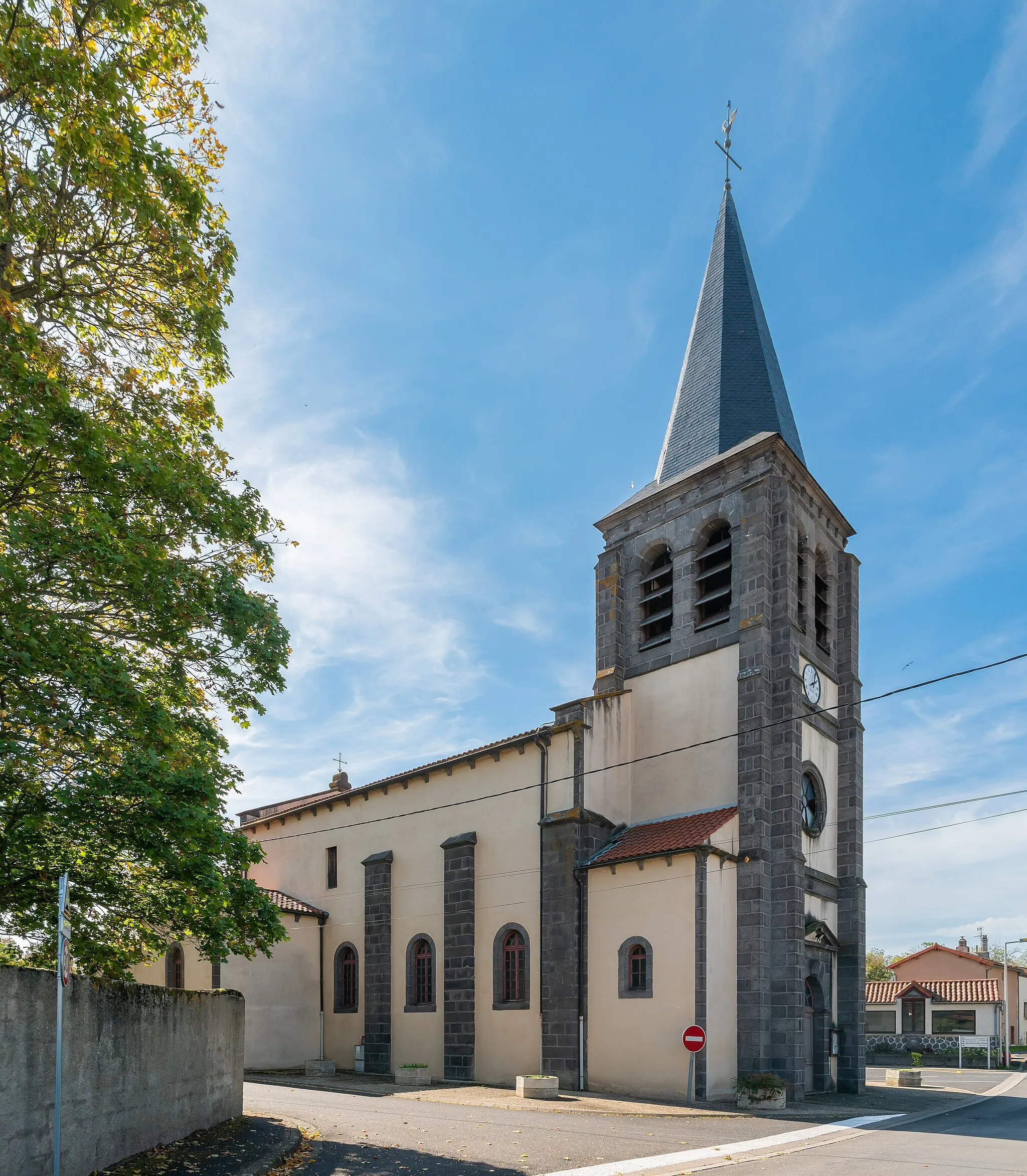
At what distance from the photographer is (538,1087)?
65.4ft

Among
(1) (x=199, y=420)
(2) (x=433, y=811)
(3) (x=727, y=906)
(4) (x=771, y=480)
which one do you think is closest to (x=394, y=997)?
(2) (x=433, y=811)

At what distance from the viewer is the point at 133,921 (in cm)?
1188

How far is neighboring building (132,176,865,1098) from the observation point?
840 inches

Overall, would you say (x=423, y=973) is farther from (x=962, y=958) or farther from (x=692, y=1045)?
(x=962, y=958)

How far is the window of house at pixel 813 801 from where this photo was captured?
24219mm

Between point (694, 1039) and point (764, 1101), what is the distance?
2351 mm

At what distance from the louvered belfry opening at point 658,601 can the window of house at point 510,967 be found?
321 inches

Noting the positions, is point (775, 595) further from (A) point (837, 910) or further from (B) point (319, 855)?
(B) point (319, 855)

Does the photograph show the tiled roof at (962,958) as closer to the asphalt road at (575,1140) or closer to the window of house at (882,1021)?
the window of house at (882,1021)

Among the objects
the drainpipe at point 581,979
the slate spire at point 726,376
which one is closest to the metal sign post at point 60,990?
the drainpipe at point 581,979

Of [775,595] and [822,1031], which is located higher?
[775,595]

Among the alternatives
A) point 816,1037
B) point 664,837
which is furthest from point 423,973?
point 816,1037

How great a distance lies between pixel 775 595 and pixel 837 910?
8.32 metres

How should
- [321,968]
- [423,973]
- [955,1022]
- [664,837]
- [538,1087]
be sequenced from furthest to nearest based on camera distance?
[955,1022] → [321,968] → [423,973] → [664,837] → [538,1087]
